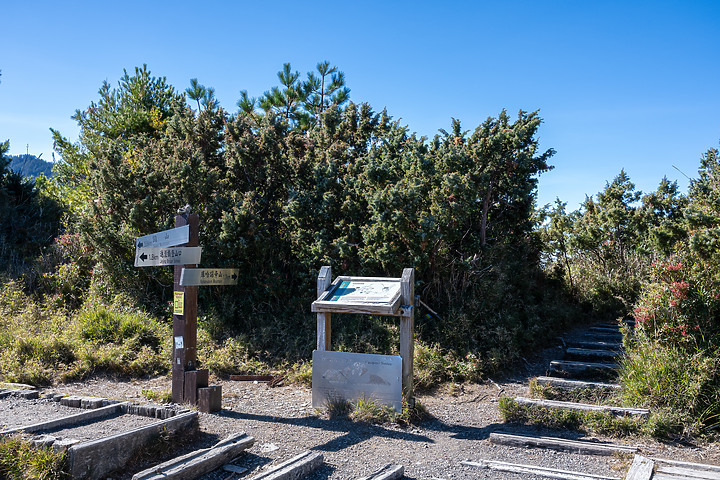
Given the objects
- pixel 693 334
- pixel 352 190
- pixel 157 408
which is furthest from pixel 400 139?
pixel 157 408

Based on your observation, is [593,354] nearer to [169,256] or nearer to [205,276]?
[205,276]

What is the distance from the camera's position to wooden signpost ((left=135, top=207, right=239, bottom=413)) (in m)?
6.16

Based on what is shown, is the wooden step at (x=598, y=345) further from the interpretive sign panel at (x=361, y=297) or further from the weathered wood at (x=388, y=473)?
the weathered wood at (x=388, y=473)

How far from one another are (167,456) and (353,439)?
70.9 inches

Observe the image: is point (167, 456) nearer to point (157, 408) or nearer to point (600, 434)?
point (157, 408)

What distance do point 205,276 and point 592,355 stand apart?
→ 5.83 metres

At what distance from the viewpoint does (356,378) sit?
20.1 ft

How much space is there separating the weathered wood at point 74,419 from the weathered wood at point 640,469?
178 inches

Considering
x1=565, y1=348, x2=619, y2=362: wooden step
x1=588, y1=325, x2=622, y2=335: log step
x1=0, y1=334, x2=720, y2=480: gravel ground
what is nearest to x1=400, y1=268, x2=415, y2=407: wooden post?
→ x1=0, y1=334, x2=720, y2=480: gravel ground

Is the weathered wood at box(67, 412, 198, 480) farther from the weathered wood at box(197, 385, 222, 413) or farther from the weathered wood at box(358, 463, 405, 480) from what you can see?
the weathered wood at box(358, 463, 405, 480)

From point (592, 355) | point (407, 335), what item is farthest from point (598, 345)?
point (407, 335)

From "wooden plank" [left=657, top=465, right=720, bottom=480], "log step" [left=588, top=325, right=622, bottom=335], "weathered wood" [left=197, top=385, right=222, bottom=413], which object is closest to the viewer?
A: "wooden plank" [left=657, top=465, right=720, bottom=480]

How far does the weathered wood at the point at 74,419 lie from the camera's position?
4210mm

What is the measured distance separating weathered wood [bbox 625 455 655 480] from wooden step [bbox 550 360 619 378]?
287cm
